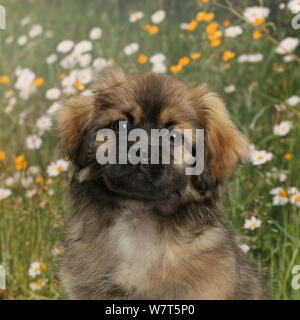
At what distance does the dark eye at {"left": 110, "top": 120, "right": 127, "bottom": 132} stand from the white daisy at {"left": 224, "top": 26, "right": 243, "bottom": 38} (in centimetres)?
168

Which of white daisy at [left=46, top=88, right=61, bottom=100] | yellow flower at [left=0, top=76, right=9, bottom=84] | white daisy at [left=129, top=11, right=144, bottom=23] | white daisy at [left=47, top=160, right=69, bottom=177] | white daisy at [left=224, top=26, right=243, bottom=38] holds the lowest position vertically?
white daisy at [left=47, top=160, right=69, bottom=177]

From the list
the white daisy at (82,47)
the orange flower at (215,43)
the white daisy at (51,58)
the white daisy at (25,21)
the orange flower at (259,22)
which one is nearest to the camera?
the orange flower at (259,22)

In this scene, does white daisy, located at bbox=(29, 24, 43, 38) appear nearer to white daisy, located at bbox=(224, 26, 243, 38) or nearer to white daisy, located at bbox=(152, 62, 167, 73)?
white daisy, located at bbox=(152, 62, 167, 73)

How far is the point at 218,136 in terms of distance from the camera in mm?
2934

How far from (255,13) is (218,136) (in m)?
1.31

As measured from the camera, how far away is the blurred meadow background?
11.1 feet

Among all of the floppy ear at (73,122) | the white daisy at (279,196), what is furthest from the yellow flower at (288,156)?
the floppy ear at (73,122)

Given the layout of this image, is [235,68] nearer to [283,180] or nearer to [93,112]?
[283,180]

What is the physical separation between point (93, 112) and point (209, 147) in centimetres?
60

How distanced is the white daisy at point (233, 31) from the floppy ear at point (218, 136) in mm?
1170

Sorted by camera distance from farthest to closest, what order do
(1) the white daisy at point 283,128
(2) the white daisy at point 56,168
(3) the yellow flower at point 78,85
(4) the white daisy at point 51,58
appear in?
(4) the white daisy at point 51,58 < (3) the yellow flower at point 78,85 < (1) the white daisy at point 283,128 < (2) the white daisy at point 56,168

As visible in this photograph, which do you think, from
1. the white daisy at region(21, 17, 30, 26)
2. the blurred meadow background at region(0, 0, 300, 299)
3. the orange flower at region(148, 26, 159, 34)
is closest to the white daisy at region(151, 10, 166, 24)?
the blurred meadow background at region(0, 0, 300, 299)

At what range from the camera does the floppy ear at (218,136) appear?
9.39 ft

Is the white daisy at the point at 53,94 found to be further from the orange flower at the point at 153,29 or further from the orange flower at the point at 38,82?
the orange flower at the point at 153,29
